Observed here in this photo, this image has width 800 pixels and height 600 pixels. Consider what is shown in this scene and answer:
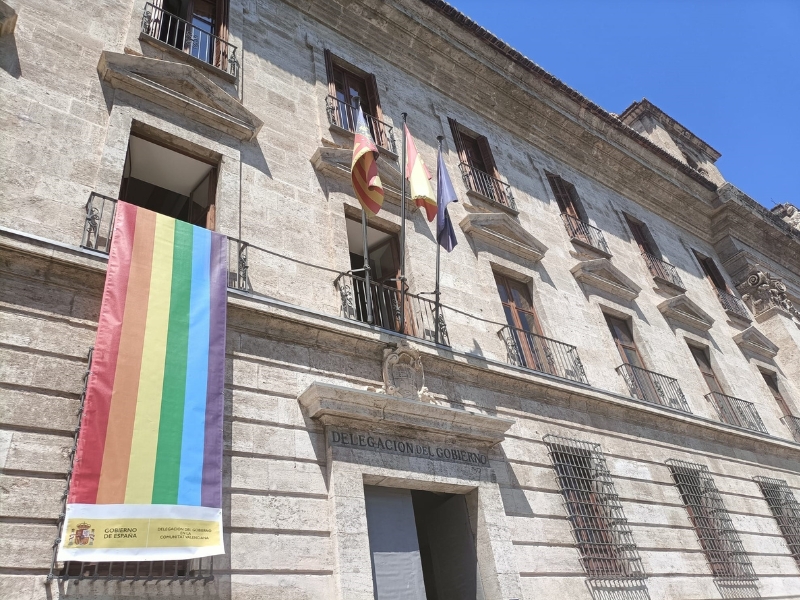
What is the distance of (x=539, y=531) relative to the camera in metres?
7.98

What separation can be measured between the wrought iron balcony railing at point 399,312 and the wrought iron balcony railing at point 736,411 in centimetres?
784

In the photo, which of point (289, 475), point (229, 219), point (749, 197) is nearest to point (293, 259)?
point (229, 219)

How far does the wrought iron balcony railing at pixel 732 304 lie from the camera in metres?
17.2

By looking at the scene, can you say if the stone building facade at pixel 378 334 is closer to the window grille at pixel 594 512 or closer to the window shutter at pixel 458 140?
the window grille at pixel 594 512

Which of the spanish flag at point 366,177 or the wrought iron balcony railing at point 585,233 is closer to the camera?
the spanish flag at point 366,177

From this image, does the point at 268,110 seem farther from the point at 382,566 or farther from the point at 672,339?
the point at 672,339

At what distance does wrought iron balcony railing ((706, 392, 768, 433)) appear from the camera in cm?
1339

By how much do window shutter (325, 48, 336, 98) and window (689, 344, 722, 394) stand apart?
33.7 feet

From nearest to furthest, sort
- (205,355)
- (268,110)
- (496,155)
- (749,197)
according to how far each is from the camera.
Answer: (205,355) → (268,110) → (496,155) → (749,197)

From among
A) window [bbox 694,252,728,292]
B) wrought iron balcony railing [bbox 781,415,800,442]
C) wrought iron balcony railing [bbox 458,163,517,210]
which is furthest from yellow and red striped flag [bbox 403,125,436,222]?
window [bbox 694,252,728,292]

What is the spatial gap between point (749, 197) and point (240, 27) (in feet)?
58.7

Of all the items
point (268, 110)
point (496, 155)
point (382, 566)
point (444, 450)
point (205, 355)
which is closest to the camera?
point (205, 355)

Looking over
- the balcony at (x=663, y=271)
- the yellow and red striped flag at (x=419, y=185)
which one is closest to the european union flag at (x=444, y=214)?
the yellow and red striped flag at (x=419, y=185)

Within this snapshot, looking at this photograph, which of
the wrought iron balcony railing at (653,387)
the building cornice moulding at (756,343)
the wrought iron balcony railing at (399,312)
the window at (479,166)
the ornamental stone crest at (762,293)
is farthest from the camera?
the ornamental stone crest at (762,293)
